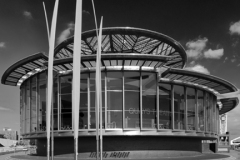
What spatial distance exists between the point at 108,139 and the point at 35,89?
1435 cm

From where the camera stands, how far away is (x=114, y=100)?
33781 millimetres

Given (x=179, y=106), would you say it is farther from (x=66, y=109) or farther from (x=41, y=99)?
(x=41, y=99)

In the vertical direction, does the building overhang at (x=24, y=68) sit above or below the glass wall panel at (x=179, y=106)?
above

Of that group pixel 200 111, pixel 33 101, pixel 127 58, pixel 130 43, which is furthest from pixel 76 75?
pixel 130 43

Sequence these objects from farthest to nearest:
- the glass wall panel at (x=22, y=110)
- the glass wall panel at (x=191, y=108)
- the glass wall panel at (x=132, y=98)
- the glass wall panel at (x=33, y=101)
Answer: the glass wall panel at (x=22, y=110) → the glass wall panel at (x=33, y=101) → the glass wall panel at (x=191, y=108) → the glass wall panel at (x=132, y=98)

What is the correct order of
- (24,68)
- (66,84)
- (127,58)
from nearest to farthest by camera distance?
1. (127,58)
2. (66,84)
3. (24,68)

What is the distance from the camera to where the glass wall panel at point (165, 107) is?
35.5 meters

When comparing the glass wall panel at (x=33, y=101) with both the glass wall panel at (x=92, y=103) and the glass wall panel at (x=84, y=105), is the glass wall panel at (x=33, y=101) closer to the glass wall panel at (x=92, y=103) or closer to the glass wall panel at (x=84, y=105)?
the glass wall panel at (x=84, y=105)

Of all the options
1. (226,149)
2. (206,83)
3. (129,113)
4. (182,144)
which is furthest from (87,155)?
(226,149)

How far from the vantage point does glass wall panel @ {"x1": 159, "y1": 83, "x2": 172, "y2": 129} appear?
35.5 m

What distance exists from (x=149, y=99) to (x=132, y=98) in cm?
229

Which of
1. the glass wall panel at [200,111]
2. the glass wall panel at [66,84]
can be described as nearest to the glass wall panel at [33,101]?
the glass wall panel at [66,84]

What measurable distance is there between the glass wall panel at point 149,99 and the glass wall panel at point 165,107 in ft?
4.02

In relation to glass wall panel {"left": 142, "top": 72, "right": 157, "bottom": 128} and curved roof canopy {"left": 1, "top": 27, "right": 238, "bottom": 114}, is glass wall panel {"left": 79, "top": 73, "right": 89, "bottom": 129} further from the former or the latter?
glass wall panel {"left": 142, "top": 72, "right": 157, "bottom": 128}
